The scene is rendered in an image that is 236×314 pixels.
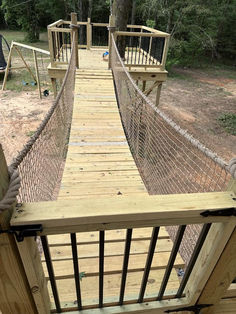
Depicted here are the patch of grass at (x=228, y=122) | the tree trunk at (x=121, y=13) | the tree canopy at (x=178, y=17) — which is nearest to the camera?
the tree trunk at (x=121, y=13)

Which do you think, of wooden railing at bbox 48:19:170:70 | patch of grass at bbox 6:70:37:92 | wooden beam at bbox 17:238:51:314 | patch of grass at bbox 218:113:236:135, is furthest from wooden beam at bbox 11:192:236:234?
patch of grass at bbox 6:70:37:92

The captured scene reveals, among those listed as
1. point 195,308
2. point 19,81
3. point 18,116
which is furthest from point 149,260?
point 19,81

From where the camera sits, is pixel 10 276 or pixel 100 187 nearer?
pixel 10 276

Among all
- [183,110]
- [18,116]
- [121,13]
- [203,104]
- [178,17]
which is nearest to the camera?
[121,13]

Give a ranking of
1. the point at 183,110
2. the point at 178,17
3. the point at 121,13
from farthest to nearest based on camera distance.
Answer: the point at 178,17, the point at 183,110, the point at 121,13

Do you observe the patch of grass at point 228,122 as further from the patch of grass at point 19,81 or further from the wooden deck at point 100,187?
the patch of grass at point 19,81

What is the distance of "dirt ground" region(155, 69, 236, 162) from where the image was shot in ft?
21.9

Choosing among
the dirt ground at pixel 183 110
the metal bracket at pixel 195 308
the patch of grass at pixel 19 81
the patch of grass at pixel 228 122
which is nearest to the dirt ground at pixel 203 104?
the dirt ground at pixel 183 110

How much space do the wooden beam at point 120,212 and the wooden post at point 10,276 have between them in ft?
0.28

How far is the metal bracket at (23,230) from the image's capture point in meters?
0.71

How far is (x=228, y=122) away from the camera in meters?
7.93

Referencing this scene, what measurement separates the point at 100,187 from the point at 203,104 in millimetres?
8087

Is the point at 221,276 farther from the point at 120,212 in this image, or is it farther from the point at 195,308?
the point at 120,212

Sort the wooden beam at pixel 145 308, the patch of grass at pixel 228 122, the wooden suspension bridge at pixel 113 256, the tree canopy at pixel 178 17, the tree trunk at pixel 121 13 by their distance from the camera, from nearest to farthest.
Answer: the wooden suspension bridge at pixel 113 256 → the wooden beam at pixel 145 308 → the tree trunk at pixel 121 13 → the patch of grass at pixel 228 122 → the tree canopy at pixel 178 17
